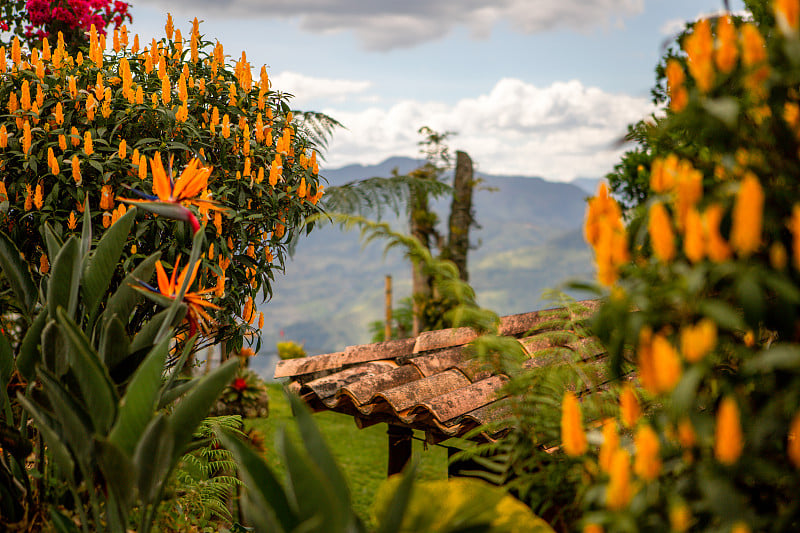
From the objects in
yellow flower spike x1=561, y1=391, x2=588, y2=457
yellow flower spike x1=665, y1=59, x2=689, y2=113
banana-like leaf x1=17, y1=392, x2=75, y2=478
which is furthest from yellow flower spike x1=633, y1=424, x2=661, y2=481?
banana-like leaf x1=17, y1=392, x2=75, y2=478

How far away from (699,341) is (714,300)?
0.10 metres

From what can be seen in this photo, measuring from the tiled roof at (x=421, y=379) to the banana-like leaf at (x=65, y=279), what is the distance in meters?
1.42

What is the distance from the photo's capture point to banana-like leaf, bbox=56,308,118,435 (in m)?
1.69

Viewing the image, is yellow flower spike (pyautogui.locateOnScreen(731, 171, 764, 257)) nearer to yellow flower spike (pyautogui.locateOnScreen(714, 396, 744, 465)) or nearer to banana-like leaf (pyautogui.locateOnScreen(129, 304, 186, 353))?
yellow flower spike (pyautogui.locateOnScreen(714, 396, 744, 465))

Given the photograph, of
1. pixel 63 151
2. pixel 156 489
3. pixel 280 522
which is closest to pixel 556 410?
pixel 280 522

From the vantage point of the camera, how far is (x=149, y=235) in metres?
3.21

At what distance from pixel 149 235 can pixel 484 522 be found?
2576mm

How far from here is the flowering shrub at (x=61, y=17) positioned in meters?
5.64

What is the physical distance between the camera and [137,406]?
65.8 inches

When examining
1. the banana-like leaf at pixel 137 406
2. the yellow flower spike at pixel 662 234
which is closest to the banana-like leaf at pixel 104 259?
the banana-like leaf at pixel 137 406

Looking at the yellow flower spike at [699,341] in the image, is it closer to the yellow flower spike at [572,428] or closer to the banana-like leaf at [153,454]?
the yellow flower spike at [572,428]

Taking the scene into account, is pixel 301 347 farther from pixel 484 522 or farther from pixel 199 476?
pixel 484 522

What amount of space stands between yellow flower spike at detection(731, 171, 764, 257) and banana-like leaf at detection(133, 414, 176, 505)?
1.44 metres

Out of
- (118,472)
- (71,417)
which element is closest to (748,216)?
(118,472)
